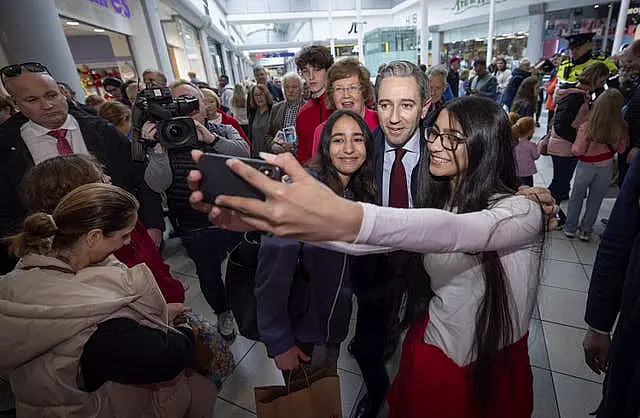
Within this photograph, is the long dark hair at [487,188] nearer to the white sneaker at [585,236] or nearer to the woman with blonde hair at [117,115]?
the white sneaker at [585,236]

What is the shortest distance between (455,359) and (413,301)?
0.24m

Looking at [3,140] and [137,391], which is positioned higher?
[3,140]

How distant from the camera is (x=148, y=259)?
57.1 inches

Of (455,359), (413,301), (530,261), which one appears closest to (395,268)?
(413,301)

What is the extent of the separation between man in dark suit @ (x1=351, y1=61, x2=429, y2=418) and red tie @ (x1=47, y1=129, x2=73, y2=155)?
180 cm

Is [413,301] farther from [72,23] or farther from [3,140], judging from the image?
[72,23]

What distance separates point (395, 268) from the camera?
5.22 ft

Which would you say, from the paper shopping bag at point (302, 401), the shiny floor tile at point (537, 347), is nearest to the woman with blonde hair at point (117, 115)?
the paper shopping bag at point (302, 401)

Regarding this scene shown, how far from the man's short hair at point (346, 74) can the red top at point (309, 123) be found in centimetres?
23

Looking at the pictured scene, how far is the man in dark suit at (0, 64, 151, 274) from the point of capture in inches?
67.3

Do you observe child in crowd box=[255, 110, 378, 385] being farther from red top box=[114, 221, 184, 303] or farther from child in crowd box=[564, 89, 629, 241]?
child in crowd box=[564, 89, 629, 241]

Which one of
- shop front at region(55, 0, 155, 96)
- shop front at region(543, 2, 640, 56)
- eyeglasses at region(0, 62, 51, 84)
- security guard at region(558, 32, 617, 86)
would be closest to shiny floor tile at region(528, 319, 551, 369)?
eyeglasses at region(0, 62, 51, 84)

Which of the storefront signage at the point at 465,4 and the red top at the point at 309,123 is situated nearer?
the red top at the point at 309,123

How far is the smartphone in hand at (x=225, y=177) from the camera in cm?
54
